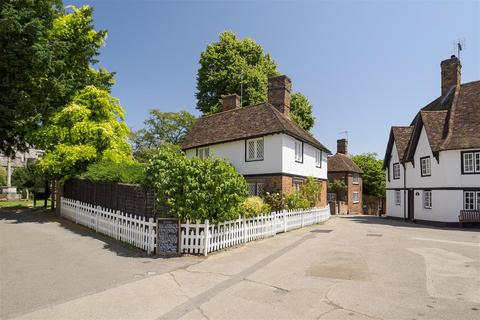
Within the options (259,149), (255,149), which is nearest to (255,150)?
(255,149)

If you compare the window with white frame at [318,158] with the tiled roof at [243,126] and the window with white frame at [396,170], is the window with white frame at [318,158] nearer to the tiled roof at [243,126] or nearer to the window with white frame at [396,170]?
the tiled roof at [243,126]

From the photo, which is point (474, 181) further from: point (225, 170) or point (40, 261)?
point (40, 261)

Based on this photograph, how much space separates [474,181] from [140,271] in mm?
24081

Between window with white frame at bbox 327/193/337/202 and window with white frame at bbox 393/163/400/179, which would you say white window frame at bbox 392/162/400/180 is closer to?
window with white frame at bbox 393/163/400/179

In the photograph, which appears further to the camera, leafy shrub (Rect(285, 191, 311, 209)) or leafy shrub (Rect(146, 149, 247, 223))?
leafy shrub (Rect(285, 191, 311, 209))

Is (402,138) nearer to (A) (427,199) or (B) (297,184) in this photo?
(A) (427,199)

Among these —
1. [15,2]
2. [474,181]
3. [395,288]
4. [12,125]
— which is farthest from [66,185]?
[474,181]

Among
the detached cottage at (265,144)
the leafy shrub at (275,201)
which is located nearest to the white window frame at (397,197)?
the detached cottage at (265,144)

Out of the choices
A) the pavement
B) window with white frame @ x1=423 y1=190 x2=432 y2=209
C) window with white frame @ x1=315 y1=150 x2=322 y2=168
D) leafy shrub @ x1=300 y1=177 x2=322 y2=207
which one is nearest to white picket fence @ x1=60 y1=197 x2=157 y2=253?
the pavement

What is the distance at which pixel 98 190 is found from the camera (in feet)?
58.9

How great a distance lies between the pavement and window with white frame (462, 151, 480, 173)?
12.5m

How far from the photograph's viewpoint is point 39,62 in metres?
20.1

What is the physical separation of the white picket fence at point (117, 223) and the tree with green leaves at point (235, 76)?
2184 cm

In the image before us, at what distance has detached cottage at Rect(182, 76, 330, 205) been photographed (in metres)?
22.9
